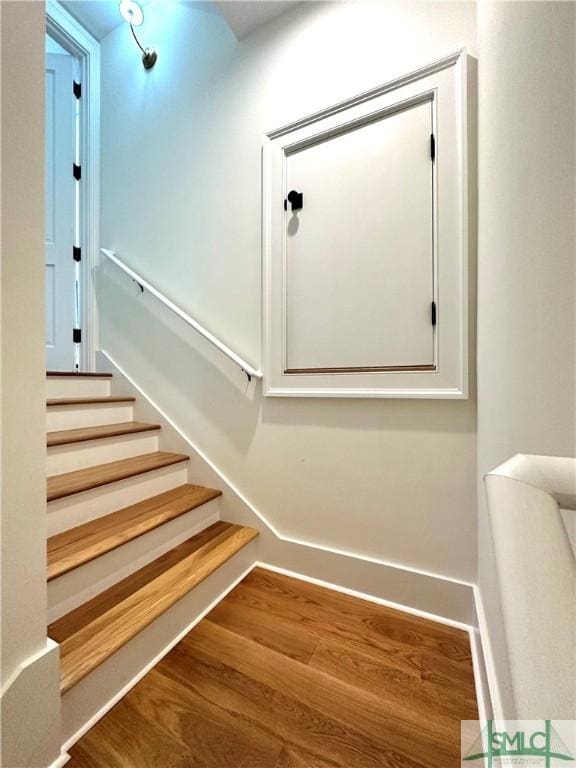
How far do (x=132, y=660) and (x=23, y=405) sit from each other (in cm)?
86

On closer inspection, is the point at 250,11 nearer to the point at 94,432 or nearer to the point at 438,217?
the point at 438,217

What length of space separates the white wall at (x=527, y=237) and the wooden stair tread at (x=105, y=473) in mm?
1385

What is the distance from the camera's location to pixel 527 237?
0.61 m

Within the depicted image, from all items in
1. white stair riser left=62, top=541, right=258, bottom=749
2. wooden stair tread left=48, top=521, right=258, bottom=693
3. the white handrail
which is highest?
the white handrail

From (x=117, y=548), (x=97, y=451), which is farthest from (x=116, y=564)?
(x=97, y=451)

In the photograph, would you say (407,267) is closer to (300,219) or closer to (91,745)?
(300,219)

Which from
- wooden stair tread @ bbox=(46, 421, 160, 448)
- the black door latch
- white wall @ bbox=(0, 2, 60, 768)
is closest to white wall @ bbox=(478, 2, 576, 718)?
the black door latch

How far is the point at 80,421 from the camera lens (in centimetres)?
170

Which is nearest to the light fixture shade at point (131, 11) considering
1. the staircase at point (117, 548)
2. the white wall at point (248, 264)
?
the white wall at point (248, 264)

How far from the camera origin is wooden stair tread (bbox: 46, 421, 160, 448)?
1401mm

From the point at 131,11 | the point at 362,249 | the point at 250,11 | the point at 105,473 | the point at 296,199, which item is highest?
the point at 131,11

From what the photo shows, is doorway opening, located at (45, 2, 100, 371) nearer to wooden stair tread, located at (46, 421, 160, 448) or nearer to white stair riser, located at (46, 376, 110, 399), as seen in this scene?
white stair riser, located at (46, 376, 110, 399)

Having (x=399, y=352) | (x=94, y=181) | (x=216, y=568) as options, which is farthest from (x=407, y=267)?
(x=94, y=181)

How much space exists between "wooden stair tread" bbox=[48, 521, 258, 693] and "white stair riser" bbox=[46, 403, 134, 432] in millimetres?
870
